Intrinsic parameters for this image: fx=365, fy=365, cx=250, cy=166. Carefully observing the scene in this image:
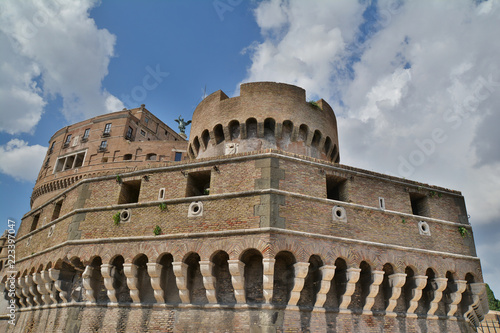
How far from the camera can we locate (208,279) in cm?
1112

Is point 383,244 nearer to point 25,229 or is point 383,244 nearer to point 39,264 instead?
point 39,264

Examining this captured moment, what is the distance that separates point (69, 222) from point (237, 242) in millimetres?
7236

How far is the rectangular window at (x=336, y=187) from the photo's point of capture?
13.0 m

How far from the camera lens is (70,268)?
13.8m

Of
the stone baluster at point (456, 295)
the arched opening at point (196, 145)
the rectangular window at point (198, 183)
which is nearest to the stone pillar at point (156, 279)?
the rectangular window at point (198, 183)

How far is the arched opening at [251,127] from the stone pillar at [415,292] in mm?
8446

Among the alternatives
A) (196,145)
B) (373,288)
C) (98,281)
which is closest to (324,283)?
(373,288)

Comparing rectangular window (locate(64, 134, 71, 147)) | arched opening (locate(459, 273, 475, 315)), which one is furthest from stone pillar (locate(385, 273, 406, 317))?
rectangular window (locate(64, 134, 71, 147))

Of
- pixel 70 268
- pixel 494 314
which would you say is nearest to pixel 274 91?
pixel 70 268

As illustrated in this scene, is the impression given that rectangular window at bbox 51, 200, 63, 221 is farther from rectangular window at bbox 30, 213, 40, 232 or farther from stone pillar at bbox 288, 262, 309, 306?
stone pillar at bbox 288, 262, 309, 306

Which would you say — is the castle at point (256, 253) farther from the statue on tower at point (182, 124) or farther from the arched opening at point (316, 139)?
the statue on tower at point (182, 124)

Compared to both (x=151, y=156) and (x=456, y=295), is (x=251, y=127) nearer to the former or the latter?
(x=456, y=295)

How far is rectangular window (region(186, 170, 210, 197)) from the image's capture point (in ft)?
42.5

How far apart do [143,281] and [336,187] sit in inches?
301
